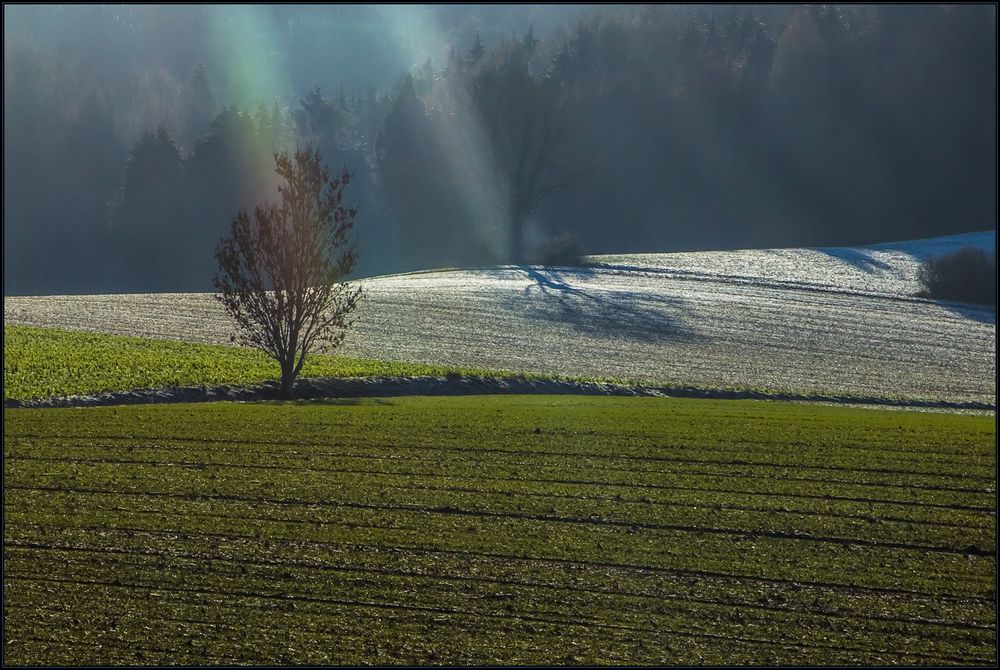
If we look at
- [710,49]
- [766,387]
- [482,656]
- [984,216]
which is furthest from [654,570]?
[710,49]

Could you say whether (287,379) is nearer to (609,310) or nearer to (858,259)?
(609,310)

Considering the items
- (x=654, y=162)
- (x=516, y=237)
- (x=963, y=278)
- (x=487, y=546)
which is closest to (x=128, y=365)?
(x=487, y=546)

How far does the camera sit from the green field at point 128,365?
2723 centimetres

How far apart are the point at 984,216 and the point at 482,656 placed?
85.8m

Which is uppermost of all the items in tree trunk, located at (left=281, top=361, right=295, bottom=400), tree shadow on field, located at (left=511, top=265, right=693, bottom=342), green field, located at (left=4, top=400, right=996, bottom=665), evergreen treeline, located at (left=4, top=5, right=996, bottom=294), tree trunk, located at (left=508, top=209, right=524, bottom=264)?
evergreen treeline, located at (left=4, top=5, right=996, bottom=294)

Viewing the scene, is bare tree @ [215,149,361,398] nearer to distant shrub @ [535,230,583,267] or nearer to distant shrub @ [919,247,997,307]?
distant shrub @ [535,230,583,267]

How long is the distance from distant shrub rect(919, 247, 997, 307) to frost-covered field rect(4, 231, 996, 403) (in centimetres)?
144

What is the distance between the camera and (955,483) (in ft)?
57.3

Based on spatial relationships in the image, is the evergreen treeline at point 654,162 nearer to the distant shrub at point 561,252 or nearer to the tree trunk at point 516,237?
the tree trunk at point 516,237

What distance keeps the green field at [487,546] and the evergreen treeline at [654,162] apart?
2456 inches

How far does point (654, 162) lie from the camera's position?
3755 inches

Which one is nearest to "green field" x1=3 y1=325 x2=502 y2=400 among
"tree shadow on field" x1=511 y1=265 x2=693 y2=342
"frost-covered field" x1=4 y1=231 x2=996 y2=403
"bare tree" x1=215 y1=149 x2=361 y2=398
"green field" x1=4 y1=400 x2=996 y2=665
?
"bare tree" x1=215 y1=149 x2=361 y2=398

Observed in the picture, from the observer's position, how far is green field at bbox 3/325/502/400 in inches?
1072

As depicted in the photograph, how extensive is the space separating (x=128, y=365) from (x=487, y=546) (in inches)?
787
